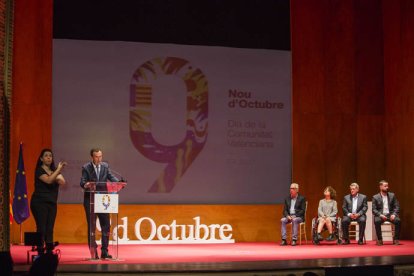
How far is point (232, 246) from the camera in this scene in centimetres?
1087

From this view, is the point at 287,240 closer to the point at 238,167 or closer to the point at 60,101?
the point at 238,167

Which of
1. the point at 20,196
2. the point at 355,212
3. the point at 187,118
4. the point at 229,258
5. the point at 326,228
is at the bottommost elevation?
the point at 229,258

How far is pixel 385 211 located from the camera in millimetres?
11234

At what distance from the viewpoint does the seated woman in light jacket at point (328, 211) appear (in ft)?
36.8

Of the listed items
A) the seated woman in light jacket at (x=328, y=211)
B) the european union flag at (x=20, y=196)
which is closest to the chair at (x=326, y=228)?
the seated woman in light jacket at (x=328, y=211)

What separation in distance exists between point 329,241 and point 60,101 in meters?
4.81

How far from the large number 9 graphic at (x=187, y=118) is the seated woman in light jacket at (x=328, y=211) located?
220 cm

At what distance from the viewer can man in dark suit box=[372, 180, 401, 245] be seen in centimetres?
1103

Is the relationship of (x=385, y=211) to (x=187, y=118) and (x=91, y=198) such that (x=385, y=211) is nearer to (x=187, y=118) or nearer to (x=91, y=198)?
(x=187, y=118)

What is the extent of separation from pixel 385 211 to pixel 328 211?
34.3 inches

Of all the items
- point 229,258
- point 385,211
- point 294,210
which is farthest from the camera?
point 385,211

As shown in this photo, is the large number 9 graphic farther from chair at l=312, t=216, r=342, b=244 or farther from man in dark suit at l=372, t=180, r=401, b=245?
man in dark suit at l=372, t=180, r=401, b=245

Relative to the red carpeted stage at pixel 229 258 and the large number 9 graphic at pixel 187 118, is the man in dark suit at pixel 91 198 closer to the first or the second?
the red carpeted stage at pixel 229 258

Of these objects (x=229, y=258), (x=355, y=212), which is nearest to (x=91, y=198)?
(x=229, y=258)
